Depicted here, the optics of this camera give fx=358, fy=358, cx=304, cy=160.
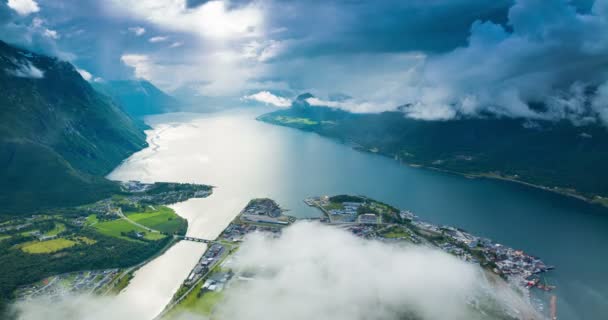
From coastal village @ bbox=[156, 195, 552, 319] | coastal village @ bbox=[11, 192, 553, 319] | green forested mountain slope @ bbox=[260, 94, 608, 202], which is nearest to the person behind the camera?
coastal village @ bbox=[11, 192, 553, 319]

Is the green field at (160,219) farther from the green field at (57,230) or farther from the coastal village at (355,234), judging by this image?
the green field at (57,230)

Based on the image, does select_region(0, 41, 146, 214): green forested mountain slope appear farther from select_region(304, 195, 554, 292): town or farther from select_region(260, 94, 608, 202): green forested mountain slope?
select_region(260, 94, 608, 202): green forested mountain slope

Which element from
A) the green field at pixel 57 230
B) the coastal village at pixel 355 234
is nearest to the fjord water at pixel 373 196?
the coastal village at pixel 355 234

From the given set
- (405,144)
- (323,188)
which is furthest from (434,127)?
(323,188)

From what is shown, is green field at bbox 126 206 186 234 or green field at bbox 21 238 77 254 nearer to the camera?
green field at bbox 21 238 77 254

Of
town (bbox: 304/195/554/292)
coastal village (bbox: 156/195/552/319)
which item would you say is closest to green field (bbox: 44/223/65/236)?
coastal village (bbox: 156/195/552/319)

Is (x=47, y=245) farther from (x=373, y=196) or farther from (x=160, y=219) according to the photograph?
(x=373, y=196)
